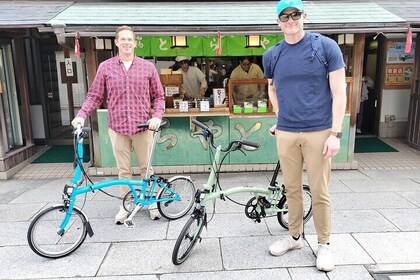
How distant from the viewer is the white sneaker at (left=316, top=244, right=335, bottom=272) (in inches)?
130

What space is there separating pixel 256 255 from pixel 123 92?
242 cm

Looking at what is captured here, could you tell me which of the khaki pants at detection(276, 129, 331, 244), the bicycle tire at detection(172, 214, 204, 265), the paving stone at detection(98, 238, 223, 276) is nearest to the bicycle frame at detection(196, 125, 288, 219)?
the bicycle tire at detection(172, 214, 204, 265)

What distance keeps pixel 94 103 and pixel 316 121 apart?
2.63 m

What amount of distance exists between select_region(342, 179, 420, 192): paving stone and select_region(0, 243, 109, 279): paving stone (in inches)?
161

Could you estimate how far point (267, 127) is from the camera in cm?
646

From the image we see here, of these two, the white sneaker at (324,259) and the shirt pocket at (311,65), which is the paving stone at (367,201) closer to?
the white sneaker at (324,259)

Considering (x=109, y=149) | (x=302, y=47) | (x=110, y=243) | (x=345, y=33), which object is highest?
(x=345, y=33)

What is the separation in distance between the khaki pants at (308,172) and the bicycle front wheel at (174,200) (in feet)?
5.15

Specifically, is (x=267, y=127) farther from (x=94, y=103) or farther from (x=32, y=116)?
(x=32, y=116)

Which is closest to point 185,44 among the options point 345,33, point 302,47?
point 345,33

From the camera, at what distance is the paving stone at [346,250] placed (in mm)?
3482

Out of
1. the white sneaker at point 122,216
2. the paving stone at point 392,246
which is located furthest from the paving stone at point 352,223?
the white sneaker at point 122,216

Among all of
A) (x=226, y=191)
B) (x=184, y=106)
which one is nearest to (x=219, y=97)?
(x=184, y=106)

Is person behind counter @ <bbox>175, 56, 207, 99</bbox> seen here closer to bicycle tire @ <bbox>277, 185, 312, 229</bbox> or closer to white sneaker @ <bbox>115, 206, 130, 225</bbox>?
white sneaker @ <bbox>115, 206, 130, 225</bbox>
